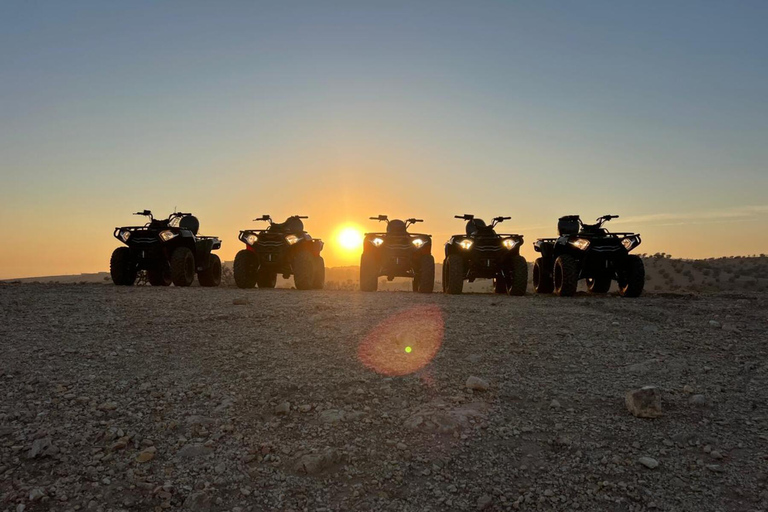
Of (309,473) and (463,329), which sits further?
(463,329)

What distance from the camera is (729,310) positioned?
10.4 m

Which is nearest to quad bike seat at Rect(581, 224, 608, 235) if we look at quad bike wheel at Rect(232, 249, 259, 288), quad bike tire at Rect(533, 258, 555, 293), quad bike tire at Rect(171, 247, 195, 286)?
quad bike tire at Rect(533, 258, 555, 293)

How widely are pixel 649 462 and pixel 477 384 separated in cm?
166

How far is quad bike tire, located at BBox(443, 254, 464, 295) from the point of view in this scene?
1489 cm

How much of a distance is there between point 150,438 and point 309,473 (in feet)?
4.62

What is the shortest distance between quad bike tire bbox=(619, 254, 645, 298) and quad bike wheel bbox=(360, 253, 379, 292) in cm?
676

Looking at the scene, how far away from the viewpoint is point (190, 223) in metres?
17.2

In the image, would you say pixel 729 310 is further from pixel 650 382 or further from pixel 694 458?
pixel 694 458

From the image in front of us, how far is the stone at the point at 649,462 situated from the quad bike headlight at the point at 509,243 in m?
11.3

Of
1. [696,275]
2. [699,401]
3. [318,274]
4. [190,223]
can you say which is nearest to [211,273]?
[190,223]

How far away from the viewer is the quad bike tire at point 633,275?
1408cm

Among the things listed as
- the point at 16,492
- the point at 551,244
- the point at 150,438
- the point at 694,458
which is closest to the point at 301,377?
the point at 150,438

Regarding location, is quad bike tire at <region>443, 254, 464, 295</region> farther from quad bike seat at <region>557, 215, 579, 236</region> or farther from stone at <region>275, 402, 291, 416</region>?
stone at <region>275, 402, 291, 416</region>

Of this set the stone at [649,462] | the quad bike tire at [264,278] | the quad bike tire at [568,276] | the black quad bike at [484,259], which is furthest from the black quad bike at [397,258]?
the stone at [649,462]
